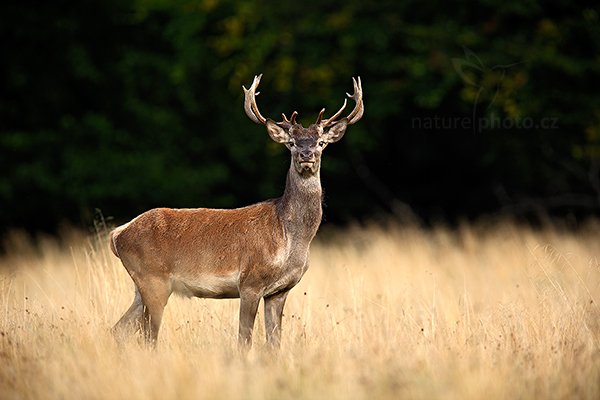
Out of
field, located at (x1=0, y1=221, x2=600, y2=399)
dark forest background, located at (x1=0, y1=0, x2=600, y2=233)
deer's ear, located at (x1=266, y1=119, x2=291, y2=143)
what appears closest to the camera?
field, located at (x1=0, y1=221, x2=600, y2=399)

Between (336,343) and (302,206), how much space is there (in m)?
1.08

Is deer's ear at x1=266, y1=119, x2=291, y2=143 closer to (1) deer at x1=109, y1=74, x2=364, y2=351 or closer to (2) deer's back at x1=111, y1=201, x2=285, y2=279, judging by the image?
(1) deer at x1=109, y1=74, x2=364, y2=351

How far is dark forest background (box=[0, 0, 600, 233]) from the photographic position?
55.7ft

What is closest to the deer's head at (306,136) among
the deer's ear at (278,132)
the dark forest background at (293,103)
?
the deer's ear at (278,132)

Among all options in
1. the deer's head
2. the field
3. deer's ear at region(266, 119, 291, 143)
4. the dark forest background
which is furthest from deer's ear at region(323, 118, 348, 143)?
the dark forest background

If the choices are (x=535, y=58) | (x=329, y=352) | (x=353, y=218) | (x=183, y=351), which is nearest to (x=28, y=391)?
(x=183, y=351)

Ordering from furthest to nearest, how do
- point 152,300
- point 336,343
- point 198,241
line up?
1. point 198,241
2. point 152,300
3. point 336,343

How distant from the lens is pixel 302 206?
7.56m

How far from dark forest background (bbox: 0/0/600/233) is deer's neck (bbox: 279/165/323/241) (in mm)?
9197

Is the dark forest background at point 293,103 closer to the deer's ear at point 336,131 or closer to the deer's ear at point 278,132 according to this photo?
the deer's ear at point 336,131

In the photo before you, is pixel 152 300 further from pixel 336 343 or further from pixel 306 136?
pixel 306 136

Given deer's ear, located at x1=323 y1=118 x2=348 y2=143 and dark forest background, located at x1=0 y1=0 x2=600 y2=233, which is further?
dark forest background, located at x1=0 y1=0 x2=600 y2=233

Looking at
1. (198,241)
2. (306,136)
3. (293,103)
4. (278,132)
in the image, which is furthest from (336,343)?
(293,103)

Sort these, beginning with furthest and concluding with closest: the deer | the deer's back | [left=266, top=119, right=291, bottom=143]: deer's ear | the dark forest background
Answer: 1. the dark forest background
2. [left=266, top=119, right=291, bottom=143]: deer's ear
3. the deer's back
4. the deer
